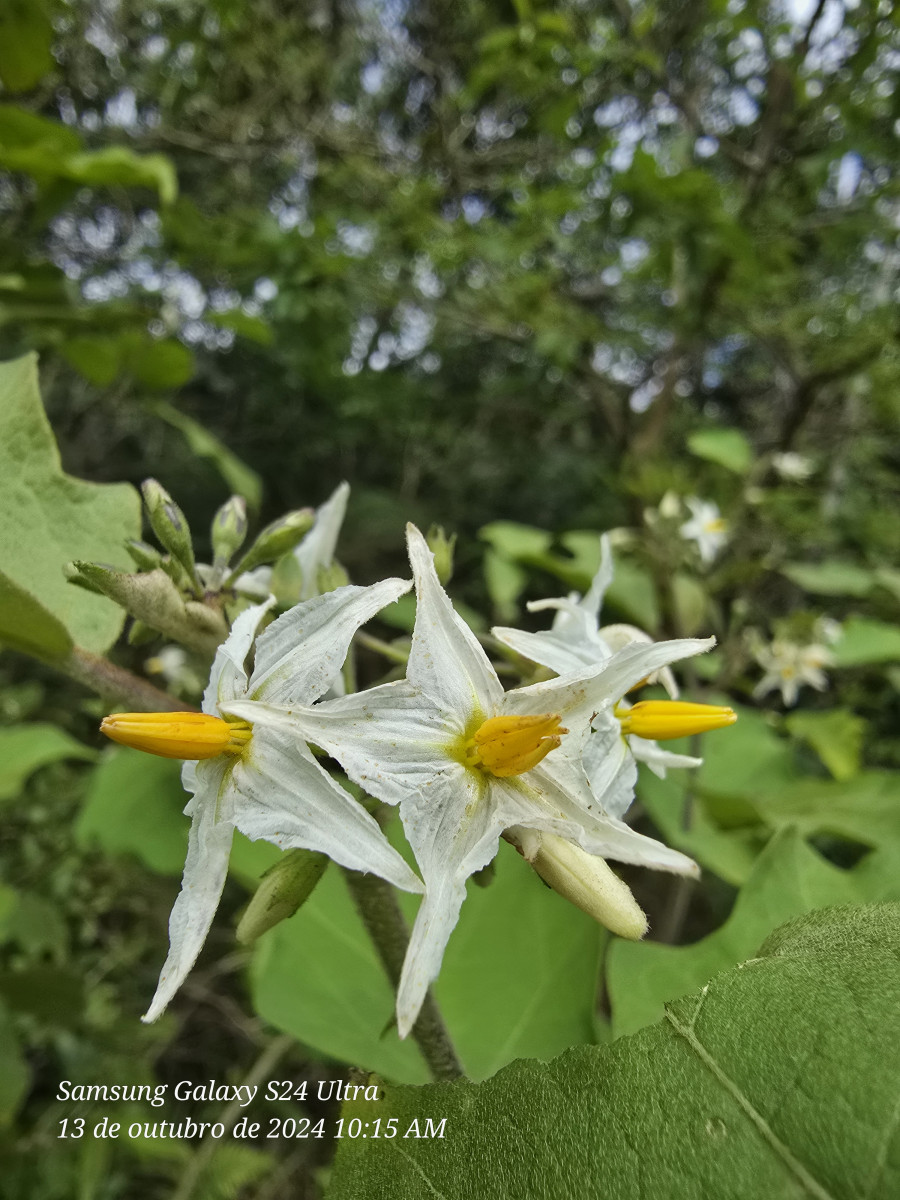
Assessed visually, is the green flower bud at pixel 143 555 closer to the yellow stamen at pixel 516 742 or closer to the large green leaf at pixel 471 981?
the yellow stamen at pixel 516 742

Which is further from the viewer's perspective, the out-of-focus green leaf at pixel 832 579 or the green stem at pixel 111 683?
the out-of-focus green leaf at pixel 832 579

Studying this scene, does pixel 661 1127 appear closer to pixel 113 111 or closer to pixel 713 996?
pixel 713 996

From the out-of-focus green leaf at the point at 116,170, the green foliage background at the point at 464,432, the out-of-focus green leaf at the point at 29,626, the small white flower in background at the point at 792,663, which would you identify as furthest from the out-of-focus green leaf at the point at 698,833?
the out-of-focus green leaf at the point at 116,170

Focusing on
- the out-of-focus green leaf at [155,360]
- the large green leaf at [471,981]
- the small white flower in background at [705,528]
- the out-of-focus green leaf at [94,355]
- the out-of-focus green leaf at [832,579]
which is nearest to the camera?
the large green leaf at [471,981]

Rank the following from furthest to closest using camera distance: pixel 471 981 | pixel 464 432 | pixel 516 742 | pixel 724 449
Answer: pixel 464 432
pixel 724 449
pixel 471 981
pixel 516 742

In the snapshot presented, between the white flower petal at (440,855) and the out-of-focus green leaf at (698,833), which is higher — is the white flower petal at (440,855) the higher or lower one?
the higher one

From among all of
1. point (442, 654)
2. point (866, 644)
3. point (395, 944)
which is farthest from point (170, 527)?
point (866, 644)

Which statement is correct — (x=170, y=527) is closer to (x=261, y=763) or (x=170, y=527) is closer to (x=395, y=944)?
(x=261, y=763)
